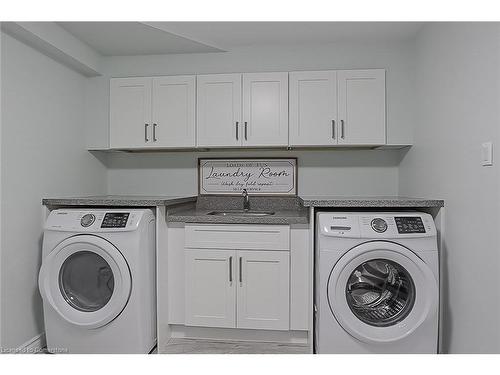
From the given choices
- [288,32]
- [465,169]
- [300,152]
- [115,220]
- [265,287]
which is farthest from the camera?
[300,152]

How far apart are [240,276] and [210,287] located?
21cm

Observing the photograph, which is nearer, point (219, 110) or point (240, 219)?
A: point (240, 219)

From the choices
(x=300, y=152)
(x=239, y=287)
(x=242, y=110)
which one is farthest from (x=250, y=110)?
(x=239, y=287)

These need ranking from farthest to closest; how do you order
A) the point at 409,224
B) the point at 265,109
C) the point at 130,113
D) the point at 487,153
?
the point at 130,113 → the point at 265,109 → the point at 409,224 → the point at 487,153

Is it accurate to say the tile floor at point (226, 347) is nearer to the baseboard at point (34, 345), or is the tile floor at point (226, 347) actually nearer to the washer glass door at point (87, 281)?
the washer glass door at point (87, 281)

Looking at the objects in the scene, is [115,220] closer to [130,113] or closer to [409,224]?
[130,113]

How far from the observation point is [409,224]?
2098 mm

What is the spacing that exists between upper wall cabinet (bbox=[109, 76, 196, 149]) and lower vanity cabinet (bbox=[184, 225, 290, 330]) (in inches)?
33.8

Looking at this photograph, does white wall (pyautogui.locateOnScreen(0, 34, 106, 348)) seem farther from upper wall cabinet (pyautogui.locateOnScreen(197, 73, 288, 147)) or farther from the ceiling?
upper wall cabinet (pyautogui.locateOnScreen(197, 73, 288, 147))

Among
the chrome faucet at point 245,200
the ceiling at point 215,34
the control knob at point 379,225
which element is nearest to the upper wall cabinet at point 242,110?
the ceiling at point 215,34

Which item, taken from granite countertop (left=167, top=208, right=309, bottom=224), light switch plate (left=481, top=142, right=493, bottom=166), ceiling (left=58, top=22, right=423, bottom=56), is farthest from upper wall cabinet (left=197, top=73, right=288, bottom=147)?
light switch plate (left=481, top=142, right=493, bottom=166)

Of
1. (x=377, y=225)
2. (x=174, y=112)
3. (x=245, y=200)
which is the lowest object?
(x=377, y=225)

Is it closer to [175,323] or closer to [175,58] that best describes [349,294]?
[175,323]

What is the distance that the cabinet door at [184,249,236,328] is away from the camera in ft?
7.80
